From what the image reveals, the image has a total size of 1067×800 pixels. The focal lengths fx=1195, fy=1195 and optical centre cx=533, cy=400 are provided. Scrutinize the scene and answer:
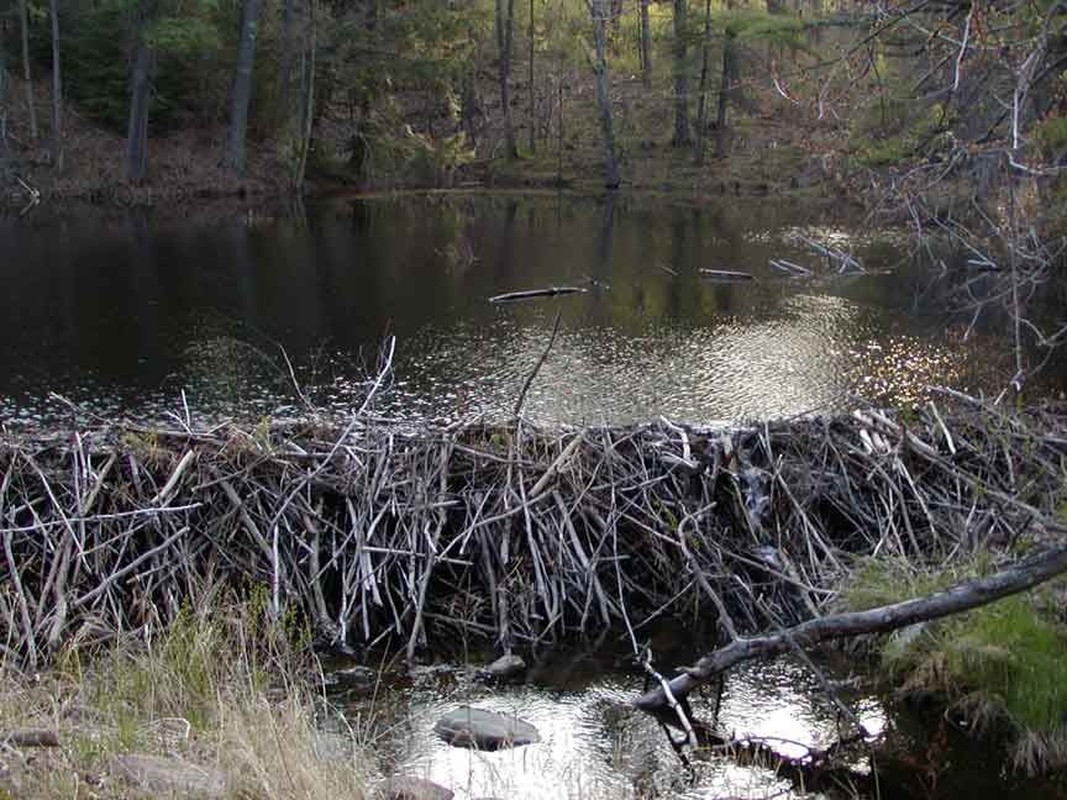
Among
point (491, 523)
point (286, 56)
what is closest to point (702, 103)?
point (286, 56)

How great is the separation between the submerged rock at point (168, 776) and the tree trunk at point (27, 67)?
1573 inches

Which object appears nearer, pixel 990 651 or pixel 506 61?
pixel 990 651

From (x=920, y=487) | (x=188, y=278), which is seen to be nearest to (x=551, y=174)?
(x=188, y=278)

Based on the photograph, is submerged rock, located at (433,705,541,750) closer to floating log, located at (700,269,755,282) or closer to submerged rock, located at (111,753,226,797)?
submerged rock, located at (111,753,226,797)

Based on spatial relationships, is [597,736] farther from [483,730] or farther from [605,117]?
[605,117]

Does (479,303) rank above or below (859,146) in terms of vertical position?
below

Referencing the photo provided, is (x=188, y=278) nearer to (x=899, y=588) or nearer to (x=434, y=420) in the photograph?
(x=434, y=420)

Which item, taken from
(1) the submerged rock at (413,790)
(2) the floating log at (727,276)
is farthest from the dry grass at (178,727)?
(2) the floating log at (727,276)

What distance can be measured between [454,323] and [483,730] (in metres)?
13.9

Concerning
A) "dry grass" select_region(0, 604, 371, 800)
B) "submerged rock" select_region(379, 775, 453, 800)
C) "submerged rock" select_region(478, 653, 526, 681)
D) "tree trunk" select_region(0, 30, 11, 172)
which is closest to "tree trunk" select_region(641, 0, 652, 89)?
"tree trunk" select_region(0, 30, 11, 172)

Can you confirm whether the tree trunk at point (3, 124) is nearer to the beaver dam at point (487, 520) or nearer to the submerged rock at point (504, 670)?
the beaver dam at point (487, 520)

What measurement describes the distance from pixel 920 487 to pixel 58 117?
122 ft

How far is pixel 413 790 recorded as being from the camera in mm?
6316

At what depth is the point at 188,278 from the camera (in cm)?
2539
